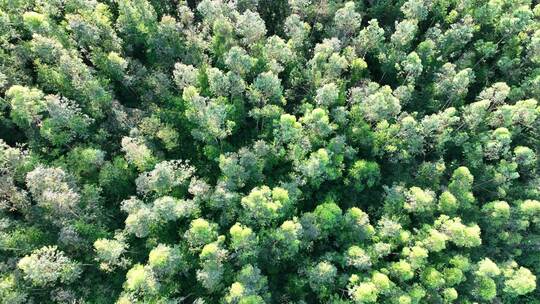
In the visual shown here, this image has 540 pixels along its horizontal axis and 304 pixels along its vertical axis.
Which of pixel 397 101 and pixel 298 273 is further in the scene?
pixel 397 101

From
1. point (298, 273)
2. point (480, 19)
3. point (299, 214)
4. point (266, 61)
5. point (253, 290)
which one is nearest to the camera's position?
point (253, 290)

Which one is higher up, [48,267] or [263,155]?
[263,155]

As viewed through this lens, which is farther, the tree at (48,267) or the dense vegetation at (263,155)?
the dense vegetation at (263,155)

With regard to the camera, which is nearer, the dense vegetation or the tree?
the tree

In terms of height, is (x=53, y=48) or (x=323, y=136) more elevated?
(x=53, y=48)

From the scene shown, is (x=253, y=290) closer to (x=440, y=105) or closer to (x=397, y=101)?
(x=397, y=101)

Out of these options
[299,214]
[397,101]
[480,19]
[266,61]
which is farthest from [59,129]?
[480,19]

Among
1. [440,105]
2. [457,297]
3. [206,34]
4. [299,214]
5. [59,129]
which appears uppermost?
[206,34]

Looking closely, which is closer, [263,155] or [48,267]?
[48,267]
